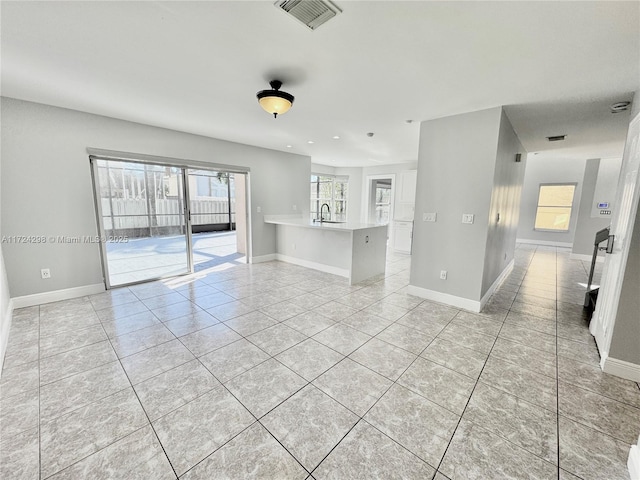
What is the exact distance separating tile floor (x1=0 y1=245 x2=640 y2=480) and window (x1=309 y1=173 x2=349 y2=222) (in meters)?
5.32

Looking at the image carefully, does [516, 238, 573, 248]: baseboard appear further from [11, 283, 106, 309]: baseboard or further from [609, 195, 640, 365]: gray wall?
[11, 283, 106, 309]: baseboard

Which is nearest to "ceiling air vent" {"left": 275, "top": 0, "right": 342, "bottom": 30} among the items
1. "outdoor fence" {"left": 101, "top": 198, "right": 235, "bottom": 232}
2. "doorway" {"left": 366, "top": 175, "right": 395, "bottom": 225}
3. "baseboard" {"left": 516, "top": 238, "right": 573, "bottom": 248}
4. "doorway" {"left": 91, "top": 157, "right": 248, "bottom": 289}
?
"doorway" {"left": 91, "top": 157, "right": 248, "bottom": 289}

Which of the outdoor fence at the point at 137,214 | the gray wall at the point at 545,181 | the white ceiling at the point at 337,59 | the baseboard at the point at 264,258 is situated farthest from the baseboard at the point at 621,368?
the gray wall at the point at 545,181

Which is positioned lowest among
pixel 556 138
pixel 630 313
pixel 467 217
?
pixel 630 313

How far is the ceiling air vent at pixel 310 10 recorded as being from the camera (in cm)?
146

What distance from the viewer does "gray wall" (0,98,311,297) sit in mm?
2967

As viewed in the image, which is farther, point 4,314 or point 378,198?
point 378,198

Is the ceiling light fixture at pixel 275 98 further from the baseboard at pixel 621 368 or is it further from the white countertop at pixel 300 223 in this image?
the baseboard at pixel 621 368

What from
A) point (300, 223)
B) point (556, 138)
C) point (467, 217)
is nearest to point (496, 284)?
point (467, 217)

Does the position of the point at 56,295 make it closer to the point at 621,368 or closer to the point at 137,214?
the point at 137,214

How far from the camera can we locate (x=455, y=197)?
327cm

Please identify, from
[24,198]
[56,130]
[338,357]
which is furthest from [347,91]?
[24,198]

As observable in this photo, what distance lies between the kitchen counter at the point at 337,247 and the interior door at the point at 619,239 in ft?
9.00

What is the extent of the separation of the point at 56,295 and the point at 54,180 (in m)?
1.49
